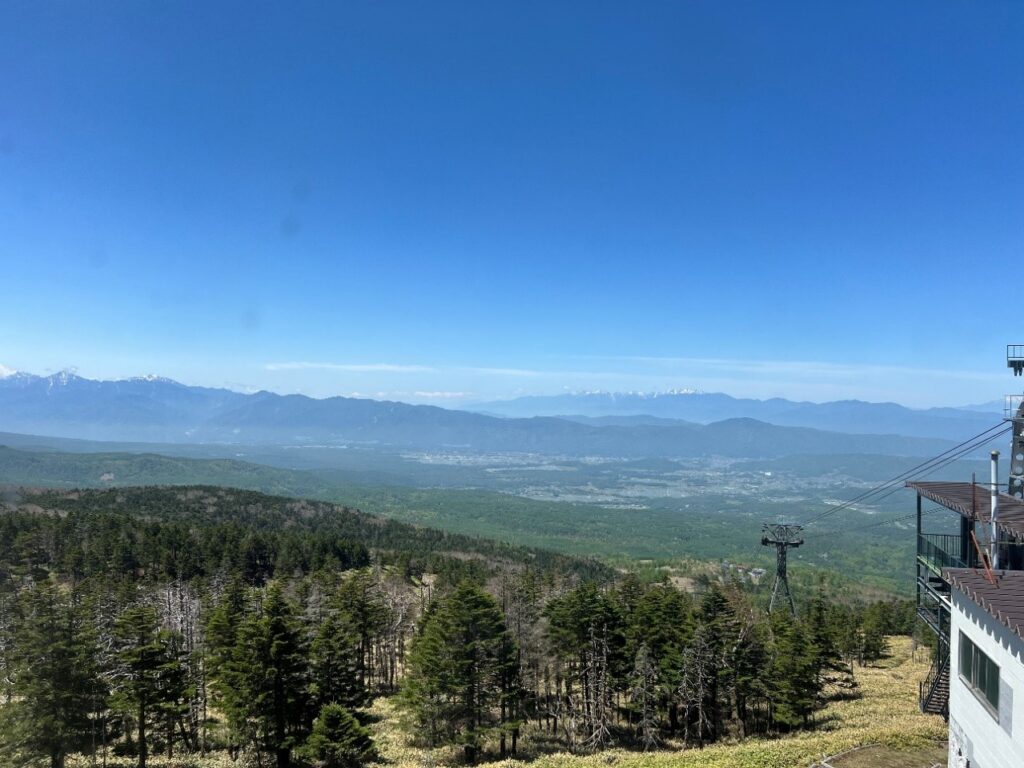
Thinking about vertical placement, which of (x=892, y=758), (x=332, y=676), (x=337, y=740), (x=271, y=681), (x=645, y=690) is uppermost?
(x=892, y=758)

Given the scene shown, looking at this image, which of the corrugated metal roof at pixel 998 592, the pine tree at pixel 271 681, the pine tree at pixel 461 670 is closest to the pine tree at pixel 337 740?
the pine tree at pixel 271 681

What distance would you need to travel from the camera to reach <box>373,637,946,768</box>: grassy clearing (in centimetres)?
1895

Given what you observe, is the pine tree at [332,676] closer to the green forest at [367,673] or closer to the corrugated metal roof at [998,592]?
the green forest at [367,673]

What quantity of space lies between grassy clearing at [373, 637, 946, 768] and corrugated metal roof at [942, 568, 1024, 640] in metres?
7.91

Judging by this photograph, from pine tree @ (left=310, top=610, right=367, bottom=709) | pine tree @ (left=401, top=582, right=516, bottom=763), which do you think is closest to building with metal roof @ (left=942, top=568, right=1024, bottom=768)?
pine tree @ (left=401, top=582, right=516, bottom=763)

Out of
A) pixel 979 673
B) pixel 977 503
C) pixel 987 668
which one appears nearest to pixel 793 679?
pixel 977 503

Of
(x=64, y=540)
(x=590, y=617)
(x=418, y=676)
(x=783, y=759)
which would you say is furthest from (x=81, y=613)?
(x=64, y=540)

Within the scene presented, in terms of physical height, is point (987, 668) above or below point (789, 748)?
above

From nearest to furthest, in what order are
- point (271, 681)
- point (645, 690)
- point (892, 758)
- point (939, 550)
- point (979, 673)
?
point (979, 673) < point (892, 758) < point (939, 550) < point (271, 681) < point (645, 690)

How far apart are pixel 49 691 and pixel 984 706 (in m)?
28.0

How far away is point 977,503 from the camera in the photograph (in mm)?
17062

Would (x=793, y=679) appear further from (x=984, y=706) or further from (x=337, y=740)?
(x=337, y=740)

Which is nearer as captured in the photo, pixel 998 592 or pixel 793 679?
pixel 998 592

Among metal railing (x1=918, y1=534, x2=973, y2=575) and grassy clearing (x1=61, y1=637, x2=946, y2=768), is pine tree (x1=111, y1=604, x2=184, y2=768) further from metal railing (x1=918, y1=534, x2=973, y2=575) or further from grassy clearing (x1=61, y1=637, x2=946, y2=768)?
metal railing (x1=918, y1=534, x2=973, y2=575)
